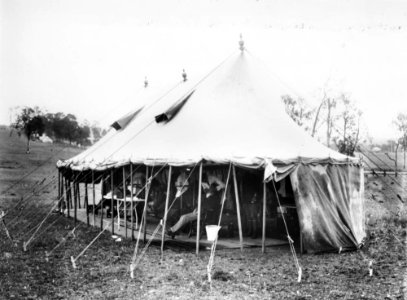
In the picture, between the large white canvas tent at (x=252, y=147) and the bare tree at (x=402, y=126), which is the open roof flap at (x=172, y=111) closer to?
the large white canvas tent at (x=252, y=147)

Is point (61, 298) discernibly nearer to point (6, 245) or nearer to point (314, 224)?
point (6, 245)

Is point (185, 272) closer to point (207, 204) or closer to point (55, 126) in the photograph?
point (207, 204)

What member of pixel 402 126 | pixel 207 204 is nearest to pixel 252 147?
pixel 207 204

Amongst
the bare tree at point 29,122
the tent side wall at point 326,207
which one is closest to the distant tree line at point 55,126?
the bare tree at point 29,122

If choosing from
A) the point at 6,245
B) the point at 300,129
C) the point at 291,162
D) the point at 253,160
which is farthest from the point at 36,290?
the point at 300,129

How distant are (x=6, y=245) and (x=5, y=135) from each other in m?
49.3

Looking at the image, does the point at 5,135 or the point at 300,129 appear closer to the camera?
the point at 300,129

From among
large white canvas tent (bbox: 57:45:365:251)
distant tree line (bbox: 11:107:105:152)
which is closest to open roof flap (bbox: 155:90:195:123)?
large white canvas tent (bbox: 57:45:365:251)

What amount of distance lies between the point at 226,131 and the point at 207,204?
1942mm

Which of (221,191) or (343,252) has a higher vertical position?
(221,191)

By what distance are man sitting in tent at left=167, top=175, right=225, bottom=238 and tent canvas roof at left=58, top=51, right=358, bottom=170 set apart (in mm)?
1080

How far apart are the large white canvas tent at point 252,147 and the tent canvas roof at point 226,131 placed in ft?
0.08

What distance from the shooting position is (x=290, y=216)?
11664mm

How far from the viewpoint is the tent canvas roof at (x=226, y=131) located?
10.4 metres
